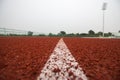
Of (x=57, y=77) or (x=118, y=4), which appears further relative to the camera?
(x=118, y=4)

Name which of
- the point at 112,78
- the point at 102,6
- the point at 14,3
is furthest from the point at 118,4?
the point at 112,78

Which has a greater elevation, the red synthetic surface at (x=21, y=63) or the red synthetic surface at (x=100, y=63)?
the red synthetic surface at (x=21, y=63)

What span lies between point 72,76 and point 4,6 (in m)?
21.0

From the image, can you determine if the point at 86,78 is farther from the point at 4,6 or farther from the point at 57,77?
the point at 4,6

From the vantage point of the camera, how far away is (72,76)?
1329 mm

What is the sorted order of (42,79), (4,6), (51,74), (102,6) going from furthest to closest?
(102,6), (4,6), (51,74), (42,79)

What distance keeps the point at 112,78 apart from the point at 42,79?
62 centimetres

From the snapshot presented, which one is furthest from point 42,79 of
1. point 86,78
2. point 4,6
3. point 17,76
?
point 4,6

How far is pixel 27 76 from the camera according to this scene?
136 centimetres

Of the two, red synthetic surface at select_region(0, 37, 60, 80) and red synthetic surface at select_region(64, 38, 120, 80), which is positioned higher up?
red synthetic surface at select_region(0, 37, 60, 80)

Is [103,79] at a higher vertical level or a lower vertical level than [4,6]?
lower

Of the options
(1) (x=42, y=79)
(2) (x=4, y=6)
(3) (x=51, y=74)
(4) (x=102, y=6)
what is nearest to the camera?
(1) (x=42, y=79)

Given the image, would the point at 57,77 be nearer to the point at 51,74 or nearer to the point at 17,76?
the point at 51,74

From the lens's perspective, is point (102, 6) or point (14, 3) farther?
point (102, 6)
